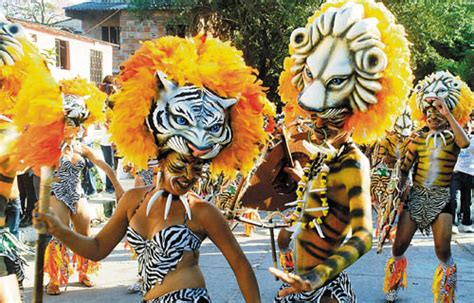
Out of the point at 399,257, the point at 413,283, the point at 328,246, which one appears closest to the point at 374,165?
the point at 413,283

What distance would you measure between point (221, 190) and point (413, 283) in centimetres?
233

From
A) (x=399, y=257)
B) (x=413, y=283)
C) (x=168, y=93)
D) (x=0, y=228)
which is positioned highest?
(x=168, y=93)

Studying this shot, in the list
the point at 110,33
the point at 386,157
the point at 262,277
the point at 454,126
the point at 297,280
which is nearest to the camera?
the point at 297,280

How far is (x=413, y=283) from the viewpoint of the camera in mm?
6234

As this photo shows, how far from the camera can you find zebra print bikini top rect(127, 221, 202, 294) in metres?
2.77

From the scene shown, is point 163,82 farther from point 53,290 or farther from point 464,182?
point 464,182

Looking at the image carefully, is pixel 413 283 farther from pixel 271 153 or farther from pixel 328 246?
pixel 328 246

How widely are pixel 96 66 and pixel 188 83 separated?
19.3 m

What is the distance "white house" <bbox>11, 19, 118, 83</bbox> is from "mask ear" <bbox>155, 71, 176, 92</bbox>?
546 inches

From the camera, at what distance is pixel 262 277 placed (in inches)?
251

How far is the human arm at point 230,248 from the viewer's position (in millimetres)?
2836

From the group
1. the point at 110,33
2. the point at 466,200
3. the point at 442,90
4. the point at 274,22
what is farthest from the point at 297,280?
the point at 110,33

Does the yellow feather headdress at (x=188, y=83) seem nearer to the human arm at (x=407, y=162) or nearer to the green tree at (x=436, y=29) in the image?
the human arm at (x=407, y=162)

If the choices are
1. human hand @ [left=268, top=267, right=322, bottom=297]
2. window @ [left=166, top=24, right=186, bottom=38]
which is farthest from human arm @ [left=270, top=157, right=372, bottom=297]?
window @ [left=166, top=24, right=186, bottom=38]
